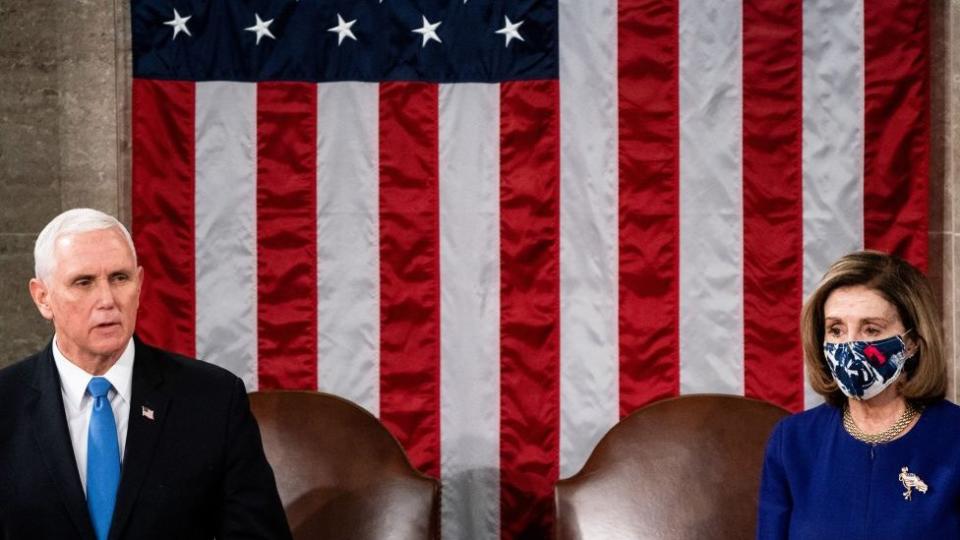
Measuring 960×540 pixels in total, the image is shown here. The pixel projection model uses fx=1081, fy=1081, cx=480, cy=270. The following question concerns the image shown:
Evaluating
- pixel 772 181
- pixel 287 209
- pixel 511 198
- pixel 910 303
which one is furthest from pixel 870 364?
pixel 287 209

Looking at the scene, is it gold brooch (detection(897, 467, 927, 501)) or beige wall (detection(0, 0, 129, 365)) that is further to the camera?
beige wall (detection(0, 0, 129, 365))

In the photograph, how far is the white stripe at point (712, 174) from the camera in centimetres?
383

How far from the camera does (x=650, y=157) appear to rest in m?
3.84

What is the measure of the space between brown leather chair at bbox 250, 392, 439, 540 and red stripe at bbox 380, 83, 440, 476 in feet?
1.34

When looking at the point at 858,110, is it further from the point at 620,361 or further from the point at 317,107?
the point at 317,107

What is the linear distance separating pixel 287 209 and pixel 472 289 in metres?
0.72

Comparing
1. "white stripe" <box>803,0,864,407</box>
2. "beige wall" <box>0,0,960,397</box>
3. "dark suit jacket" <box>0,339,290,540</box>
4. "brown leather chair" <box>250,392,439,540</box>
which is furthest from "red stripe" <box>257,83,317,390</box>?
"white stripe" <box>803,0,864,407</box>

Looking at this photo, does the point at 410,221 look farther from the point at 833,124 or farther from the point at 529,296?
the point at 833,124

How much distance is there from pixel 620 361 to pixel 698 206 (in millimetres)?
617

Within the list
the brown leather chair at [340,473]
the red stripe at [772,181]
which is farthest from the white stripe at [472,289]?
the red stripe at [772,181]

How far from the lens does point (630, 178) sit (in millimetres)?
3840

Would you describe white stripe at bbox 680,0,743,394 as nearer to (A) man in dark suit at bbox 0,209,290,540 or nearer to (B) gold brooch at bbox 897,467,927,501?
(B) gold brooch at bbox 897,467,927,501

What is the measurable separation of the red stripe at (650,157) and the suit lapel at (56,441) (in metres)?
2.05

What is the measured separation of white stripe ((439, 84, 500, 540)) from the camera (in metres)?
3.86
